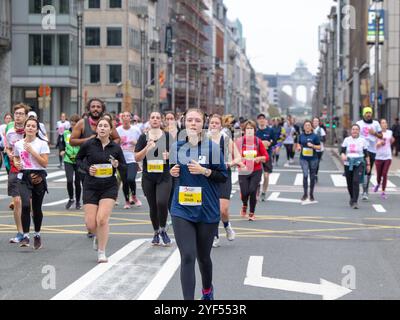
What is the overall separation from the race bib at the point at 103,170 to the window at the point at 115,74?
69.8 metres

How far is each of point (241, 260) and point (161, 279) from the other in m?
1.90

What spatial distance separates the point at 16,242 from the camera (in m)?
13.6

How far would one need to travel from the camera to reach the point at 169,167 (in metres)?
13.2

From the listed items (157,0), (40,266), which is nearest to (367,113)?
(40,266)

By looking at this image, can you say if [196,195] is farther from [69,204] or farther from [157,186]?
[69,204]

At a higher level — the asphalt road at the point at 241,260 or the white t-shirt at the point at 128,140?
the white t-shirt at the point at 128,140

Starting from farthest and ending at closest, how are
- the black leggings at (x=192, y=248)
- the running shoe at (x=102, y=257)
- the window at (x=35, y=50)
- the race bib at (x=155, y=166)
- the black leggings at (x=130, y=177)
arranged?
the window at (x=35, y=50) → the black leggings at (x=130, y=177) → the race bib at (x=155, y=166) → the running shoe at (x=102, y=257) → the black leggings at (x=192, y=248)

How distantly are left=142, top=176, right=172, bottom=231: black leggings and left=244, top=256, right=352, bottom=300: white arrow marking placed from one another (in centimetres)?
278

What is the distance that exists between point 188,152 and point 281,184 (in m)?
18.9

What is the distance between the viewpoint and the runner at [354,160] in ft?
66.3

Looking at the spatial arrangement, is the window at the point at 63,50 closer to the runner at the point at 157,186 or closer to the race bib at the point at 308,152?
the race bib at the point at 308,152

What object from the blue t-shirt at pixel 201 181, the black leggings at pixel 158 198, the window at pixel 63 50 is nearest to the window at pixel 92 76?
the window at pixel 63 50

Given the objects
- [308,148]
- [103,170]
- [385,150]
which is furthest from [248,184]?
[385,150]

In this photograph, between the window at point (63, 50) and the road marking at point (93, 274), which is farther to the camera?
the window at point (63, 50)
